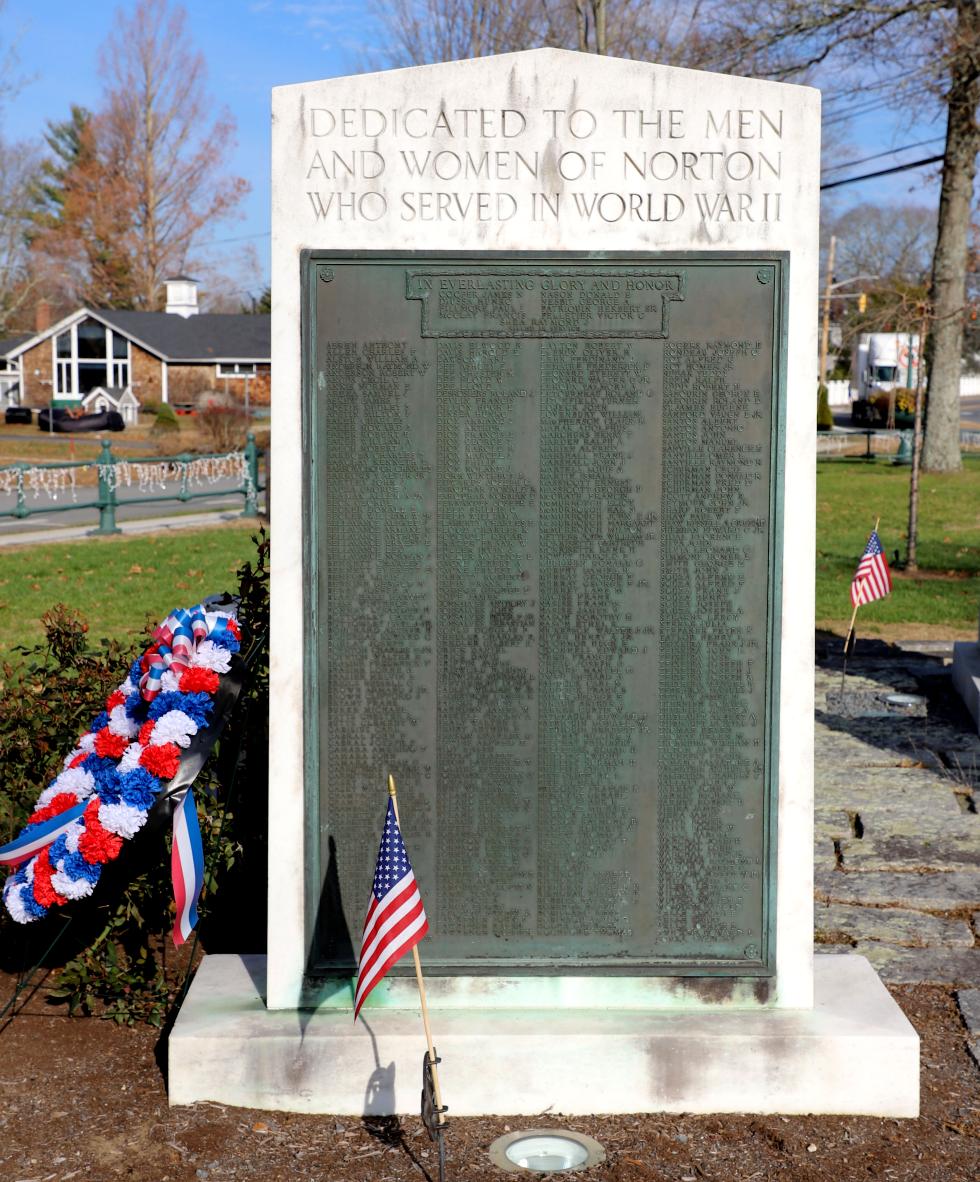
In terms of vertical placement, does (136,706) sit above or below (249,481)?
below

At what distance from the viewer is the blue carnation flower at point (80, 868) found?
Result: 4461 millimetres

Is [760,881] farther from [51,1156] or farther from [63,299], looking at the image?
[63,299]

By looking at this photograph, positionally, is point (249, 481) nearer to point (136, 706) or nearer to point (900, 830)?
point (900, 830)

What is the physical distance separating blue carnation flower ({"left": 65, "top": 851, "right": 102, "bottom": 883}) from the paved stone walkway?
2876 mm

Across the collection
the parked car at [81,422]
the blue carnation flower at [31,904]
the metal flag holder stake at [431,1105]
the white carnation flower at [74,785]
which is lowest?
the metal flag holder stake at [431,1105]

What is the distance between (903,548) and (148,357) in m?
51.6

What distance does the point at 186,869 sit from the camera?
4363 millimetres

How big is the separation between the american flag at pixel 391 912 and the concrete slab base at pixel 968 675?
6.46m

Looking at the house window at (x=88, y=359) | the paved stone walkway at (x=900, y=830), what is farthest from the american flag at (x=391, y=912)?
the house window at (x=88, y=359)

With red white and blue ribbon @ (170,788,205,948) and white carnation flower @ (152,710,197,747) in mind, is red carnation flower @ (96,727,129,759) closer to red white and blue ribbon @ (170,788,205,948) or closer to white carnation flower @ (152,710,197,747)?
white carnation flower @ (152,710,197,747)

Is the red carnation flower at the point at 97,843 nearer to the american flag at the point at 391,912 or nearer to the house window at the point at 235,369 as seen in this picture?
the american flag at the point at 391,912

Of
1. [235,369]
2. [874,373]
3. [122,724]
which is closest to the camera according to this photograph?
[122,724]

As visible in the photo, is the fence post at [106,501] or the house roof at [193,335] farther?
the house roof at [193,335]

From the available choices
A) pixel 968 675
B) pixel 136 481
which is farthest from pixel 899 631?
pixel 136 481
